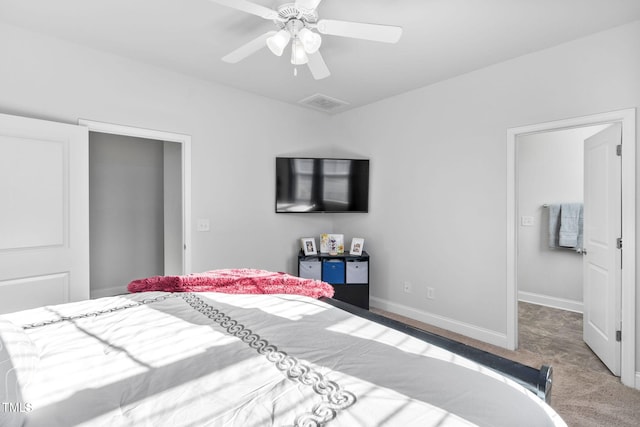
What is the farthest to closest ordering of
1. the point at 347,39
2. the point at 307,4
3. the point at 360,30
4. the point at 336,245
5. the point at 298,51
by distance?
the point at 336,245
the point at 347,39
the point at 298,51
the point at 360,30
the point at 307,4

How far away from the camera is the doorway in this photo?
4.01 m

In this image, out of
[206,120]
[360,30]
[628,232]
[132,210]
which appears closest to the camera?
[360,30]

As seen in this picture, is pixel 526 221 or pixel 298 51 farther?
pixel 526 221

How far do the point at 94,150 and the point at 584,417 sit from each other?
5.27 metres

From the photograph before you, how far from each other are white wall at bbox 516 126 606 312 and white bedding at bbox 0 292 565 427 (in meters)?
3.91

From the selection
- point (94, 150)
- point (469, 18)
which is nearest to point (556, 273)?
point (469, 18)

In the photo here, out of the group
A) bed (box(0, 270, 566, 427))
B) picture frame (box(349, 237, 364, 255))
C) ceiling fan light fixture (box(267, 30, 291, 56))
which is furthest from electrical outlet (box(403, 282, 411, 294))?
ceiling fan light fixture (box(267, 30, 291, 56))

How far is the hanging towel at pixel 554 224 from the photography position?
4055mm

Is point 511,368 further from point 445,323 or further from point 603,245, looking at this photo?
point 445,323

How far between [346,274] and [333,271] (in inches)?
6.1

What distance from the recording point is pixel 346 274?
12.1 ft

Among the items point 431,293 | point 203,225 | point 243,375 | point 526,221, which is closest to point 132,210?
point 203,225

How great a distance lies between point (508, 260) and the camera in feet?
9.44

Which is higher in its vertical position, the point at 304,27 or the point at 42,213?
the point at 304,27
